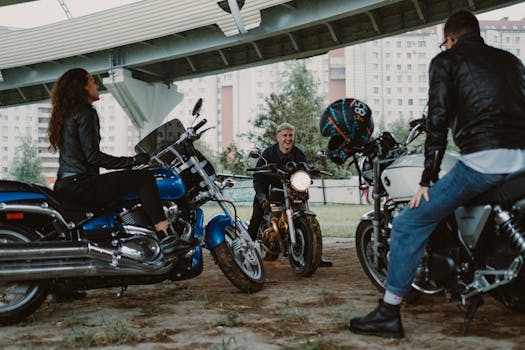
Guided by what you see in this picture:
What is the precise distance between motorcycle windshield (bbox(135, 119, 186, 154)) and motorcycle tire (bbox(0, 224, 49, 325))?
61.5 inches

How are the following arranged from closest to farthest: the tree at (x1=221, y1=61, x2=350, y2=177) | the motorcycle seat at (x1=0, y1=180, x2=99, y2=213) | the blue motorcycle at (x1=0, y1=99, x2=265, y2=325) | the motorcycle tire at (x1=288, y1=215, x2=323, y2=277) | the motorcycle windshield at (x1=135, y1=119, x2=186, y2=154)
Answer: the blue motorcycle at (x1=0, y1=99, x2=265, y2=325) < the motorcycle seat at (x1=0, y1=180, x2=99, y2=213) < the motorcycle windshield at (x1=135, y1=119, x2=186, y2=154) < the motorcycle tire at (x1=288, y1=215, x2=323, y2=277) < the tree at (x1=221, y1=61, x2=350, y2=177)

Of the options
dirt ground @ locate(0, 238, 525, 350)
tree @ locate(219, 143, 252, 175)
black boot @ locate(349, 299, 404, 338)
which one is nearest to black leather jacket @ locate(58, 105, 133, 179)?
dirt ground @ locate(0, 238, 525, 350)

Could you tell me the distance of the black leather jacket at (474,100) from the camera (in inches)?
142

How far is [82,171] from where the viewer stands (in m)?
4.97

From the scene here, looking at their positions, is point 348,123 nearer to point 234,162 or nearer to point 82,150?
point 82,150

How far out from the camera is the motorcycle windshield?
5906mm

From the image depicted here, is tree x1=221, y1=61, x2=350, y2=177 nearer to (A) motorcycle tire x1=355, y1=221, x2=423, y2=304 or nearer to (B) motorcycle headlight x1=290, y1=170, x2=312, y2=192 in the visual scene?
(B) motorcycle headlight x1=290, y1=170, x2=312, y2=192

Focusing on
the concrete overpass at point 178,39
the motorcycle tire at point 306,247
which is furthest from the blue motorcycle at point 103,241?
the concrete overpass at point 178,39

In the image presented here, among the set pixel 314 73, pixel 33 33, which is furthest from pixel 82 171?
pixel 314 73

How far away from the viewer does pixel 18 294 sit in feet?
15.1

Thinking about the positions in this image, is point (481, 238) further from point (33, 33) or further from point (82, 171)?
point (33, 33)

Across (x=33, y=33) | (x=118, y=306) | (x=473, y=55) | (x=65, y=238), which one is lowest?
(x=118, y=306)

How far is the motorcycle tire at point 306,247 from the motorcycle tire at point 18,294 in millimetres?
3000

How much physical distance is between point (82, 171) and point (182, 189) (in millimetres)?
856
